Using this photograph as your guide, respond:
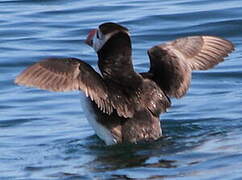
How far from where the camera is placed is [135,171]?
9023mm

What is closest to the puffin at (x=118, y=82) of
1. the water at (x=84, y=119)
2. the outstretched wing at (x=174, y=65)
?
the outstretched wing at (x=174, y=65)

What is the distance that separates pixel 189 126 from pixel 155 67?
86 cm

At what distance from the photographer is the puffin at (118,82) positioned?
9406mm

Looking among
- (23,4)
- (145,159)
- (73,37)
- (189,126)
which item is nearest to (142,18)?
(73,37)

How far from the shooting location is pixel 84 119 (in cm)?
1146

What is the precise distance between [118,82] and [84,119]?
1.53 m

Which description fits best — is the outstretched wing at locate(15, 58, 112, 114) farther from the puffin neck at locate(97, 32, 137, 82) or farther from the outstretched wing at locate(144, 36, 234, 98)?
the outstretched wing at locate(144, 36, 234, 98)

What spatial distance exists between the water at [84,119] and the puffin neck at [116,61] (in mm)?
672

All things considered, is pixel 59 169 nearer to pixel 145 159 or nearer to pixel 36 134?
pixel 145 159

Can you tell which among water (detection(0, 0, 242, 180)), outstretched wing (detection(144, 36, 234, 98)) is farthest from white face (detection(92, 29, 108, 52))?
water (detection(0, 0, 242, 180))

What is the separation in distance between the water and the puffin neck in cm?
67

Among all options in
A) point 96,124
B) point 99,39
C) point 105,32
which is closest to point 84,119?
point 96,124

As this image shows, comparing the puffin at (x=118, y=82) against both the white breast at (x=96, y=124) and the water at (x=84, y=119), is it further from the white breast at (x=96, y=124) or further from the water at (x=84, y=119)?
the water at (x=84, y=119)

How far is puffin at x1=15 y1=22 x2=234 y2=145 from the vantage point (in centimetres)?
941
